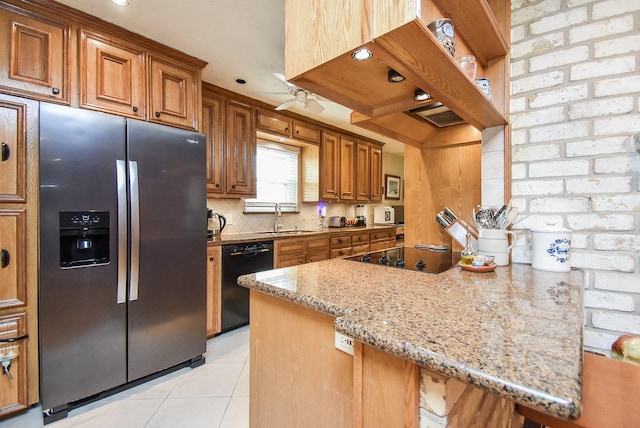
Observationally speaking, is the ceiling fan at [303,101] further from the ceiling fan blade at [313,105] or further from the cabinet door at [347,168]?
the cabinet door at [347,168]

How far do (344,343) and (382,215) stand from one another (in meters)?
4.54

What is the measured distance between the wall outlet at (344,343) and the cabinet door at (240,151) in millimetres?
2387

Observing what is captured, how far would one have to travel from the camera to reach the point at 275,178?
12.3 ft

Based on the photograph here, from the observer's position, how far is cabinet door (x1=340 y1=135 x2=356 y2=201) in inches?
167

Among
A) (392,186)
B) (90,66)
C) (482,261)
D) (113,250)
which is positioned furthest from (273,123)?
(392,186)

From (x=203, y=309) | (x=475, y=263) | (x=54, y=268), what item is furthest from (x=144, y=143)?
(x=475, y=263)

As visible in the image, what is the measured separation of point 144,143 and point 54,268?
0.88m

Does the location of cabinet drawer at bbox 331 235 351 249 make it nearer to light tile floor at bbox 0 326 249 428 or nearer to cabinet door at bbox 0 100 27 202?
light tile floor at bbox 0 326 249 428

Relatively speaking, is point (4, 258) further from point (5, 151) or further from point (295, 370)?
point (295, 370)

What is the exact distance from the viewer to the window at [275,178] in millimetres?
3554

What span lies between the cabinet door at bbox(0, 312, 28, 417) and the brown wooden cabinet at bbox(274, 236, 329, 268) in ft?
6.13

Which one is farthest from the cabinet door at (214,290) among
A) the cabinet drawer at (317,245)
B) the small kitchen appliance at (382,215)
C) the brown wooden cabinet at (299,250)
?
the small kitchen appliance at (382,215)

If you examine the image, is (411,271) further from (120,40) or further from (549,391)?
(120,40)

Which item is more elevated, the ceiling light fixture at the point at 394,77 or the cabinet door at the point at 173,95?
the cabinet door at the point at 173,95
